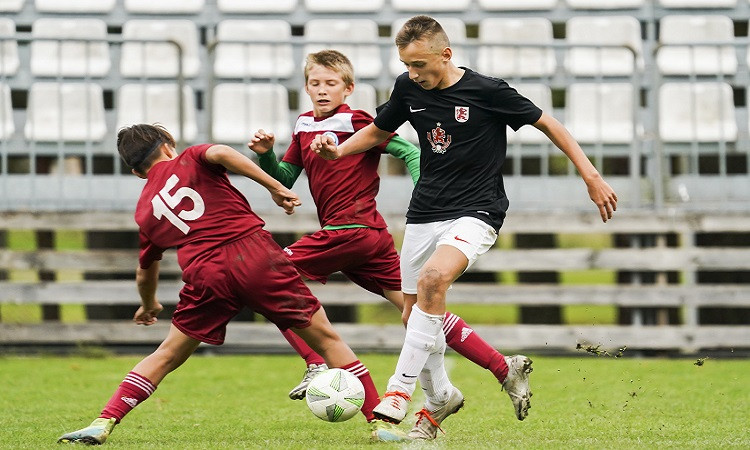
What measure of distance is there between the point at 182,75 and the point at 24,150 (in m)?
1.44

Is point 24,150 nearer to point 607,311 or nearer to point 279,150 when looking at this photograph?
point 279,150

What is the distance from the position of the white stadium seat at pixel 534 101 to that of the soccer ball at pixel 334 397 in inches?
191

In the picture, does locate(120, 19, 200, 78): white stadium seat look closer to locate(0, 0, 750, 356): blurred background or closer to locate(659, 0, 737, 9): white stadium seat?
locate(0, 0, 750, 356): blurred background

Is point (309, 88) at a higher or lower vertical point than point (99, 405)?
higher

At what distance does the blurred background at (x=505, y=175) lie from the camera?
972cm

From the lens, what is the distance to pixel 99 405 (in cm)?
692

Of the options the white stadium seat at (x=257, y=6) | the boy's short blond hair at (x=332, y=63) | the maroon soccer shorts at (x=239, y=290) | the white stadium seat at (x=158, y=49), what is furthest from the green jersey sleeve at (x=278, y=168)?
the white stadium seat at (x=257, y=6)

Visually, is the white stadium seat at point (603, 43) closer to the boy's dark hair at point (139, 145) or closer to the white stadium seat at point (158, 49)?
the white stadium seat at point (158, 49)

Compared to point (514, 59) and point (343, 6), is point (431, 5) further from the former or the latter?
point (514, 59)

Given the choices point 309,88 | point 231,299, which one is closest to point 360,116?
point 309,88

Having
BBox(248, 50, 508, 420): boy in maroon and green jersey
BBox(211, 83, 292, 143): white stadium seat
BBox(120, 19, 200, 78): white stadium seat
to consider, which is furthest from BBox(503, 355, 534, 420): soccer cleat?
BBox(120, 19, 200, 78): white stadium seat

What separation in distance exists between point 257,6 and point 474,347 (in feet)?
21.5

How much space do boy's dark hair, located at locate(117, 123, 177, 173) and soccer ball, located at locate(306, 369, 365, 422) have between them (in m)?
1.28

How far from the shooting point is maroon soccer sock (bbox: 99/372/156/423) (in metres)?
5.30
